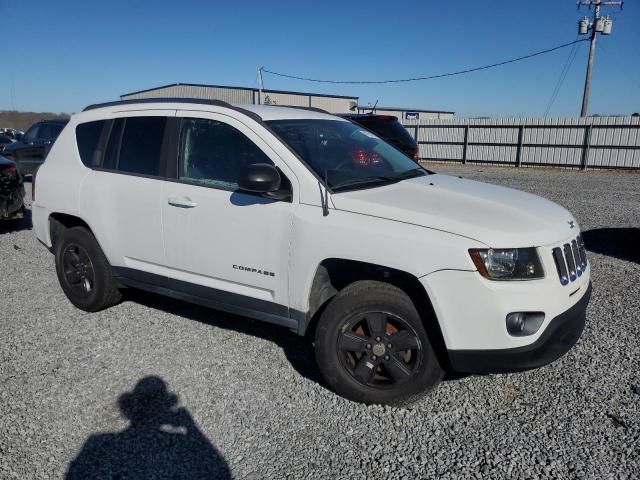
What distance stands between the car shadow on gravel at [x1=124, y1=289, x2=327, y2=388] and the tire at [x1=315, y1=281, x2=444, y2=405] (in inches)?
13.8

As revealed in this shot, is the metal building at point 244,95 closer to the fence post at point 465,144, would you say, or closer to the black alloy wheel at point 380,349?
the fence post at point 465,144

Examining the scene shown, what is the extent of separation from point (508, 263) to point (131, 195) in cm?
290

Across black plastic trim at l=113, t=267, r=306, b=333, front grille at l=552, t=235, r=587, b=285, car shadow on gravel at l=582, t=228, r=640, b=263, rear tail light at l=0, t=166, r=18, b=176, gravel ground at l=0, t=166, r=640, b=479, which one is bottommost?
gravel ground at l=0, t=166, r=640, b=479

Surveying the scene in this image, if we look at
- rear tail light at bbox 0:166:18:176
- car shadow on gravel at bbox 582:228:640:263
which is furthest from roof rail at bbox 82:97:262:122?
car shadow on gravel at bbox 582:228:640:263

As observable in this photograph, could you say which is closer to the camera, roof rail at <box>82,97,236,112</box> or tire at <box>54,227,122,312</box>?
roof rail at <box>82,97,236,112</box>

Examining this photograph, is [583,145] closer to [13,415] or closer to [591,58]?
[591,58]

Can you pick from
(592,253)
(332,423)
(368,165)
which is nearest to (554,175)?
(592,253)

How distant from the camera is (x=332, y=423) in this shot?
9.69 feet

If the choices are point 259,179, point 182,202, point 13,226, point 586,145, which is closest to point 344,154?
point 259,179

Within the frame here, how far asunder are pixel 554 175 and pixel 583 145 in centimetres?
325

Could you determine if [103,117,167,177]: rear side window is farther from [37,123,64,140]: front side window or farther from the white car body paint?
[37,123,64,140]: front side window

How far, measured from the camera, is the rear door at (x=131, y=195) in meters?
Answer: 3.85

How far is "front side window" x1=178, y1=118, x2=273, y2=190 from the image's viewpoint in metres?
3.47

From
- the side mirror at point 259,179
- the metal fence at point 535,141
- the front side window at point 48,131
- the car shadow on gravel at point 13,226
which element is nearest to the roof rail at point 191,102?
the side mirror at point 259,179
